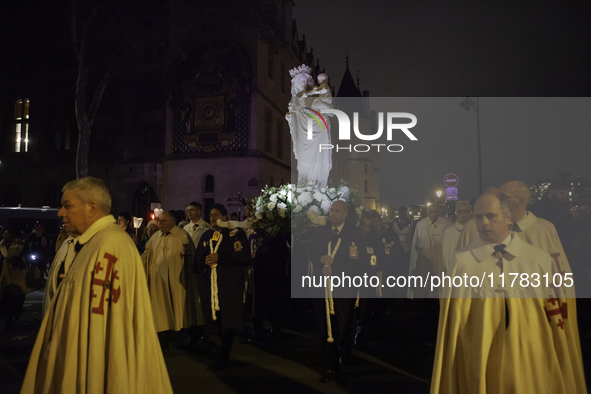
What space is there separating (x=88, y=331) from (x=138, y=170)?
25711mm

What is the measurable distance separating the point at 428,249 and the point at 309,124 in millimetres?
4203

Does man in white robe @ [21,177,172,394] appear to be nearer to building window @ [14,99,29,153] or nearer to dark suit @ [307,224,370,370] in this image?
dark suit @ [307,224,370,370]

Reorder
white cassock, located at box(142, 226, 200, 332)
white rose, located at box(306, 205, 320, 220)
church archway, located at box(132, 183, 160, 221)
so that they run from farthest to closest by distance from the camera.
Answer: church archway, located at box(132, 183, 160, 221), white rose, located at box(306, 205, 320, 220), white cassock, located at box(142, 226, 200, 332)

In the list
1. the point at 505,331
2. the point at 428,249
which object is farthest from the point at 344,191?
the point at 505,331

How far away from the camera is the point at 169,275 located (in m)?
6.33

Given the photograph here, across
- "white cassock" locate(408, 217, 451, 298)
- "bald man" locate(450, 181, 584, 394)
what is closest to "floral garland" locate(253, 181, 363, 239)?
"white cassock" locate(408, 217, 451, 298)

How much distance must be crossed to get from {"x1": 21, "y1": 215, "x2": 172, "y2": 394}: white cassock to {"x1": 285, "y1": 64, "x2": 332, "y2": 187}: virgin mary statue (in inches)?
296

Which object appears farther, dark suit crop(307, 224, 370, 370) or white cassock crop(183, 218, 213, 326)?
white cassock crop(183, 218, 213, 326)

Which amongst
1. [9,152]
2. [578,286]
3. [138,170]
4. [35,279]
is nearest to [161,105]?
[138,170]

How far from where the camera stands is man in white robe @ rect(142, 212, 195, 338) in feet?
20.5

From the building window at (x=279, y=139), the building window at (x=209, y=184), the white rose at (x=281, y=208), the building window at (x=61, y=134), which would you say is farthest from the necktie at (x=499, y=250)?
the building window at (x=61, y=134)

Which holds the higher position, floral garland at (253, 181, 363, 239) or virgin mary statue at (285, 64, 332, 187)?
virgin mary statue at (285, 64, 332, 187)

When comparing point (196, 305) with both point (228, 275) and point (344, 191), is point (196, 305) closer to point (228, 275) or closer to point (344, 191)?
point (228, 275)

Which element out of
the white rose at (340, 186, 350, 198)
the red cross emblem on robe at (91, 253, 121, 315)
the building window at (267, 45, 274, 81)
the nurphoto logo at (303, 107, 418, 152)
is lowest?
the red cross emblem on robe at (91, 253, 121, 315)
